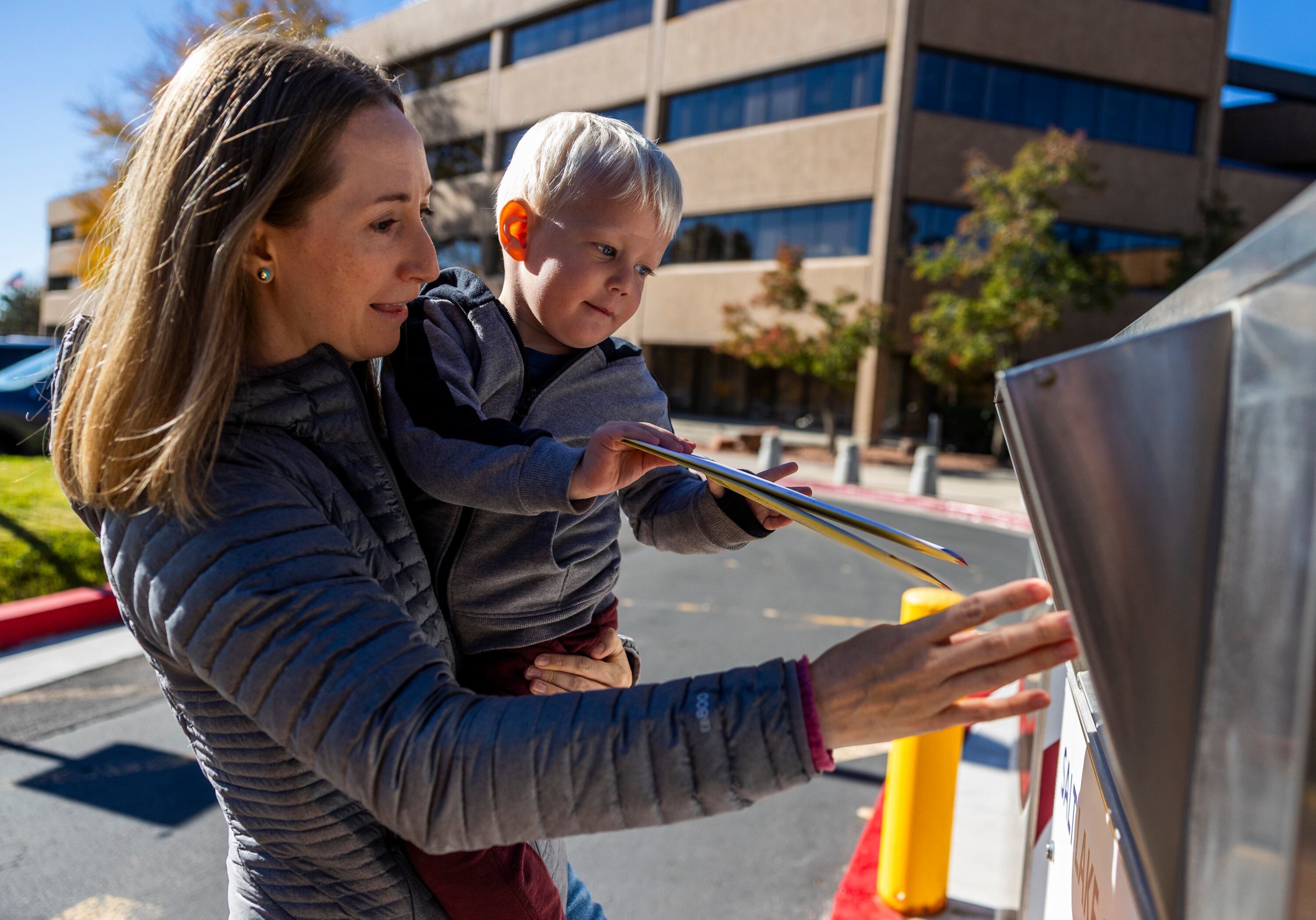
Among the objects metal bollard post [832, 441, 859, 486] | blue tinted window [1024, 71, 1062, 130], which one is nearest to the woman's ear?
metal bollard post [832, 441, 859, 486]

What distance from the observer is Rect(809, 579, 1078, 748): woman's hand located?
85 cm

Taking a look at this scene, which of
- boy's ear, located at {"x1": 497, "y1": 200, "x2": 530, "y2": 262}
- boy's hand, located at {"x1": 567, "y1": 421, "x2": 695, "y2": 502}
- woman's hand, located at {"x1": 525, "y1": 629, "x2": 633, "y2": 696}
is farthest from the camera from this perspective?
boy's ear, located at {"x1": 497, "y1": 200, "x2": 530, "y2": 262}

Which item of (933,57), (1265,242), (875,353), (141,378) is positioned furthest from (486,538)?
(933,57)

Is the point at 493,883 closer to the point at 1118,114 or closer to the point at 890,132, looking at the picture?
the point at 890,132

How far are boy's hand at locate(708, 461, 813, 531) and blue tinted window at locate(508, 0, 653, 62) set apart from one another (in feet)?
91.2

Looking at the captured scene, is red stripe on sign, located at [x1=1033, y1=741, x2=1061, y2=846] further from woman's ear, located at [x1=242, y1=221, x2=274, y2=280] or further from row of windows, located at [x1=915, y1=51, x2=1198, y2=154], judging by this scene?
row of windows, located at [x1=915, y1=51, x2=1198, y2=154]

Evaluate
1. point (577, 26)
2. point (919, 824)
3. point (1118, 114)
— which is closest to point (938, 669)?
point (919, 824)

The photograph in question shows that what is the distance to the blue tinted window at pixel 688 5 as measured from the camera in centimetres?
2525

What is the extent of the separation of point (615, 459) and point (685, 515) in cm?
50

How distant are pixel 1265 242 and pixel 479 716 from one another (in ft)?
2.70

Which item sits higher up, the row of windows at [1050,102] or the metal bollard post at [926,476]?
the row of windows at [1050,102]

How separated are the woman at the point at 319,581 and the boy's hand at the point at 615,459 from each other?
10.6 inches

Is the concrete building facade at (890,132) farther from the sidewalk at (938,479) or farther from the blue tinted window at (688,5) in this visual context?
the sidewalk at (938,479)

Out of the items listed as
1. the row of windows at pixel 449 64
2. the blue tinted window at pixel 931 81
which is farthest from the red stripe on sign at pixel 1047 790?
the row of windows at pixel 449 64
